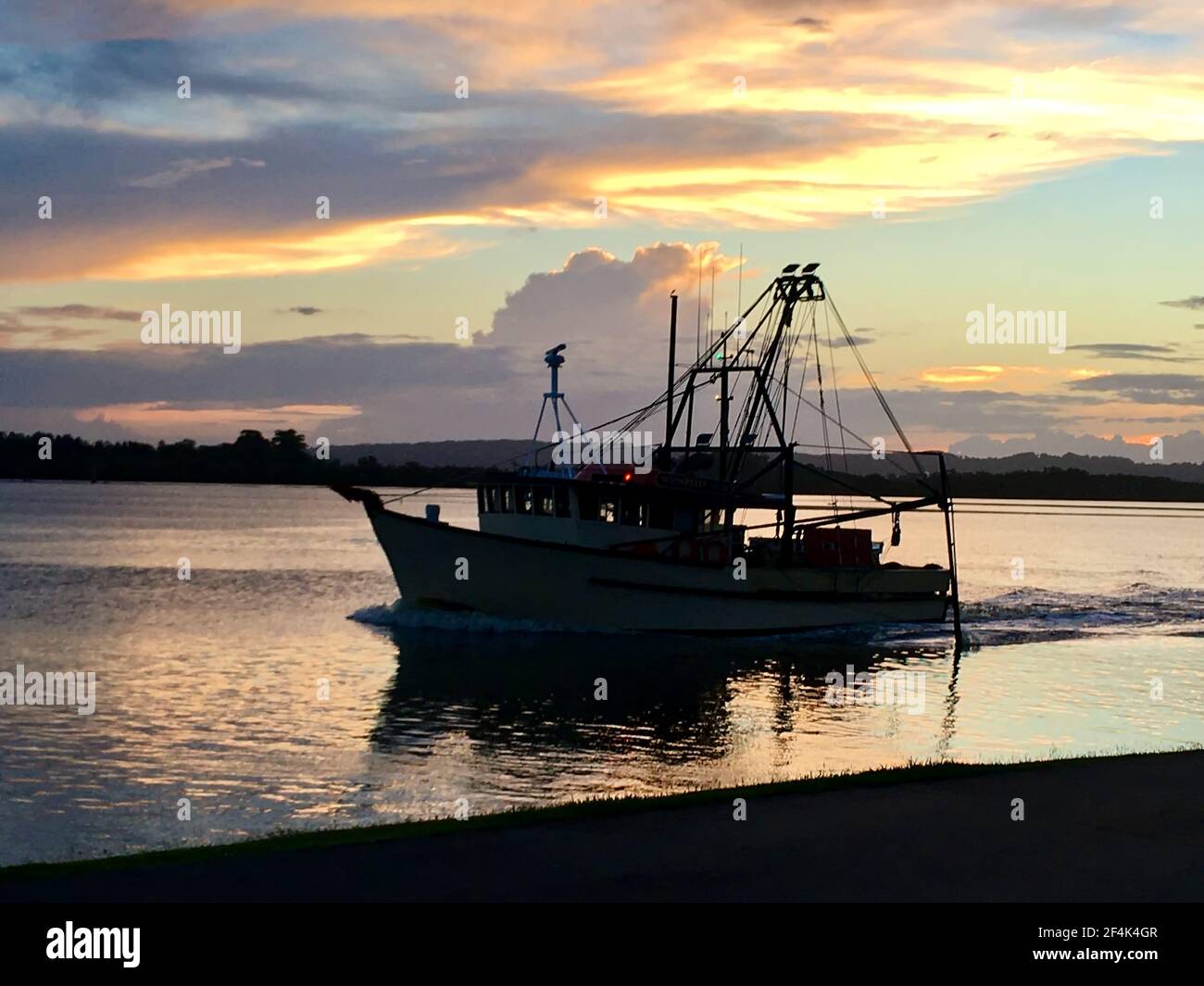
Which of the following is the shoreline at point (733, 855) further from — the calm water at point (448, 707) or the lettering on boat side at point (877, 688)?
the lettering on boat side at point (877, 688)

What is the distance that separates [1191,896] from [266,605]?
157 feet

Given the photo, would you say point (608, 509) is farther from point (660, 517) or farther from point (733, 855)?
point (733, 855)

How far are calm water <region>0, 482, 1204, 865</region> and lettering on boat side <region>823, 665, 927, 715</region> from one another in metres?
0.47

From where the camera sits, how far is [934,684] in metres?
34.1

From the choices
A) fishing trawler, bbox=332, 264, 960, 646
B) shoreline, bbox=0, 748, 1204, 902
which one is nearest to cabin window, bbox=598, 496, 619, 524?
fishing trawler, bbox=332, 264, 960, 646

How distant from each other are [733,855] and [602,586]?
2937 centimetres

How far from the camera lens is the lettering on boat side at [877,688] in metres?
30.1

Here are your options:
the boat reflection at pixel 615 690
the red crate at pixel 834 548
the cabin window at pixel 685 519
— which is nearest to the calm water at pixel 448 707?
the boat reflection at pixel 615 690

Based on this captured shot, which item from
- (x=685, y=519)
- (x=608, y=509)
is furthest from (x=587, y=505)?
(x=685, y=519)

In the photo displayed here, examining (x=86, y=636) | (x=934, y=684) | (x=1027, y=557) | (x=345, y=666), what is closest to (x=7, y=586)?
(x=86, y=636)

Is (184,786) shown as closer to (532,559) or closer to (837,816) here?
(837,816)

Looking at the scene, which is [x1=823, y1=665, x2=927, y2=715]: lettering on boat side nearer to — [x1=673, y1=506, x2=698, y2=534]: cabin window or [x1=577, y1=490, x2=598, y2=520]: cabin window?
[x1=673, y1=506, x2=698, y2=534]: cabin window

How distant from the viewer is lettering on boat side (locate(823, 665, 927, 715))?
30062 millimetres

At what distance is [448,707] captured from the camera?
92.1 feet
